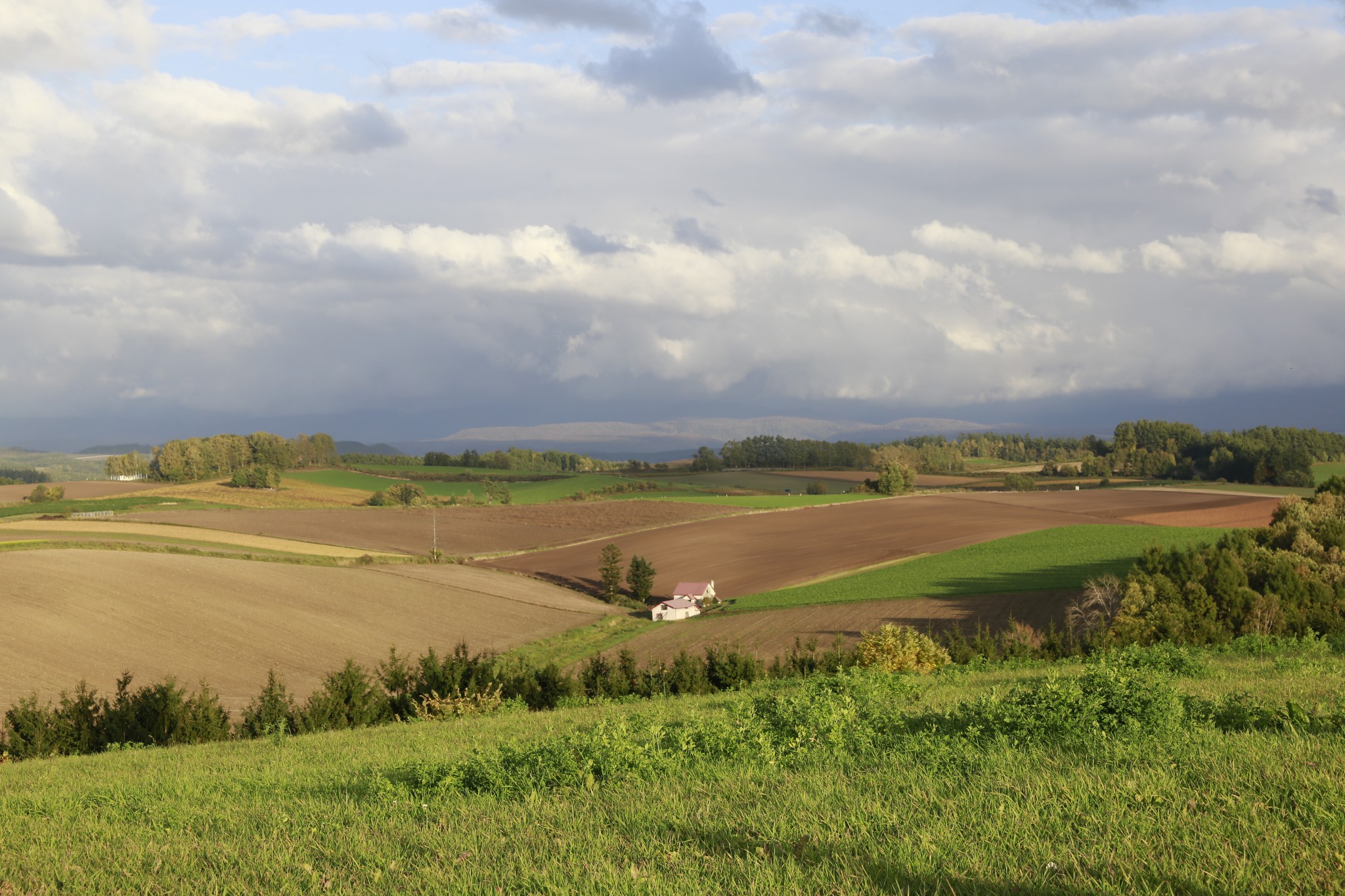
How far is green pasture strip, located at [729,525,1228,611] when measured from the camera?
44625 millimetres

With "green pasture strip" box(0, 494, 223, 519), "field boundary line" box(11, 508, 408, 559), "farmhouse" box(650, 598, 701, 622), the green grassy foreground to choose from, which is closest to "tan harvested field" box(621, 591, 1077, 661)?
"farmhouse" box(650, 598, 701, 622)

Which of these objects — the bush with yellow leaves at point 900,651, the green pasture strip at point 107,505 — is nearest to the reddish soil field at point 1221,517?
the bush with yellow leaves at point 900,651

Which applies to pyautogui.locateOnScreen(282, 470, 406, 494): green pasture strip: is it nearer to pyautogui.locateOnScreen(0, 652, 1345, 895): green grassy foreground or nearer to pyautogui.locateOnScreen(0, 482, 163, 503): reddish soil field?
pyautogui.locateOnScreen(0, 482, 163, 503): reddish soil field

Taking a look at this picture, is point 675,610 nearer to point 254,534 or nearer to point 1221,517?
point 1221,517

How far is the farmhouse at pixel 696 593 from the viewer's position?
166ft

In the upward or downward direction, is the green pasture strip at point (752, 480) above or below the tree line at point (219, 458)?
below

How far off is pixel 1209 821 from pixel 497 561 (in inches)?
2657

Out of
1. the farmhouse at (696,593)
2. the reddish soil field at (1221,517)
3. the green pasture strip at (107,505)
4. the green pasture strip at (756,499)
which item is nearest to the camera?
the farmhouse at (696,593)

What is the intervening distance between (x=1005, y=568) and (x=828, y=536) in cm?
2107

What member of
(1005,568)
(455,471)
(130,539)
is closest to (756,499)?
(1005,568)

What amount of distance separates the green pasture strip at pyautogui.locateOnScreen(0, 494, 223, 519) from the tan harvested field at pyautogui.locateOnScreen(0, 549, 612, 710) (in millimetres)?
40692

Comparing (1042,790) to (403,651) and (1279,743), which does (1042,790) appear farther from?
(403,651)

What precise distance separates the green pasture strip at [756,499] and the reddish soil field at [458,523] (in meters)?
3.75

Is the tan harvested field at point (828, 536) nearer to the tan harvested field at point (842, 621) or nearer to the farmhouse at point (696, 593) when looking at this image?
the farmhouse at point (696, 593)
